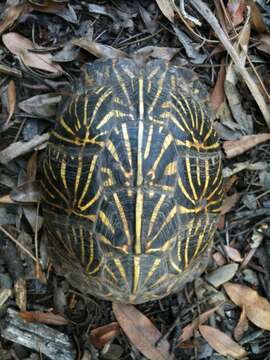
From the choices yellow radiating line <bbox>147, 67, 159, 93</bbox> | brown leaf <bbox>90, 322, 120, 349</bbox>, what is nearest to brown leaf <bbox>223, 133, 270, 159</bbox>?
yellow radiating line <bbox>147, 67, 159, 93</bbox>

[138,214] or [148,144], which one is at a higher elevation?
[148,144]

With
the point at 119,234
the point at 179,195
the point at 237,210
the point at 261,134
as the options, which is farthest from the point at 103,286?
the point at 261,134

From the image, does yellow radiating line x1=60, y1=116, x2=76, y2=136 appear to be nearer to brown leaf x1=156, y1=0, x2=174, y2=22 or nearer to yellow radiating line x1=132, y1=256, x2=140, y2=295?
yellow radiating line x1=132, y1=256, x2=140, y2=295

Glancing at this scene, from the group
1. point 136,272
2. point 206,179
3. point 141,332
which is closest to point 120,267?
point 136,272

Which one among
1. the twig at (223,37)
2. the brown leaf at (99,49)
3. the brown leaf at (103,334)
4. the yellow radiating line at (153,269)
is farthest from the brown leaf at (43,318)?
the twig at (223,37)

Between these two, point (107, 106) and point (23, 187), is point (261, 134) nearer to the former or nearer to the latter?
point (107, 106)

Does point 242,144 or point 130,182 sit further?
point 242,144

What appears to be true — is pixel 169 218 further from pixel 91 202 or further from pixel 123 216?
pixel 91 202

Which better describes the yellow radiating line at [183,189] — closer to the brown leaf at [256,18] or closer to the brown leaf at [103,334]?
the brown leaf at [103,334]

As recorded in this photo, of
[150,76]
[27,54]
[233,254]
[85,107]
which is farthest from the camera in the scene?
[233,254]
